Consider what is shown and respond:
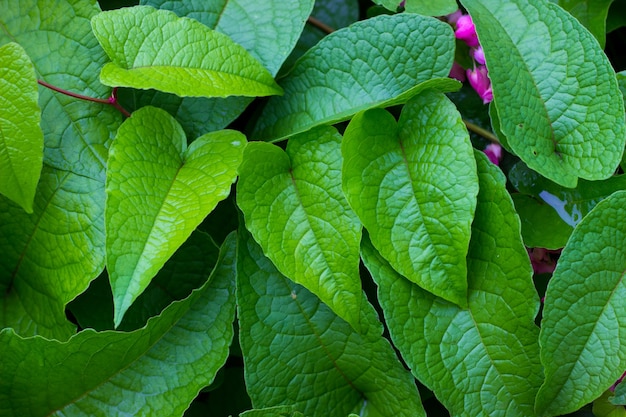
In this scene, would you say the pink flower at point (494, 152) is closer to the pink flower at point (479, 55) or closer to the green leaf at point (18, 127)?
the pink flower at point (479, 55)

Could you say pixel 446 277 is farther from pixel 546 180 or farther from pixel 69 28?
pixel 69 28

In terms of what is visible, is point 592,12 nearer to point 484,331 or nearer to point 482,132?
point 482,132

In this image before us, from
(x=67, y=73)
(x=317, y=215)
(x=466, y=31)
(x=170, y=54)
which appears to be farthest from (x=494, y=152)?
(x=67, y=73)

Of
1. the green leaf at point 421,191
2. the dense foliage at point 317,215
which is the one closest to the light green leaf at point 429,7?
the dense foliage at point 317,215

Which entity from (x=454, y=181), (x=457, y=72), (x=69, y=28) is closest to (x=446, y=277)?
(x=454, y=181)

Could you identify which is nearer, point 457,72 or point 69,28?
point 69,28
